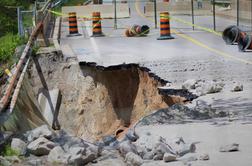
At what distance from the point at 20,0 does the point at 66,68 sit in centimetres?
1944

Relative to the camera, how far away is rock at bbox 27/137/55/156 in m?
8.36

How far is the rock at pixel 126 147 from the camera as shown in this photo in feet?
26.8

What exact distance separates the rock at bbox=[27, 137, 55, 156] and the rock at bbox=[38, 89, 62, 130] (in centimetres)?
834

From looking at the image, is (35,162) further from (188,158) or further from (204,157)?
(204,157)

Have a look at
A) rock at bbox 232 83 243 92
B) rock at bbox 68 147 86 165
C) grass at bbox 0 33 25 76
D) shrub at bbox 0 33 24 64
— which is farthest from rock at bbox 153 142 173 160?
shrub at bbox 0 33 24 64

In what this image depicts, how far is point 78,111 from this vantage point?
56.5 feet

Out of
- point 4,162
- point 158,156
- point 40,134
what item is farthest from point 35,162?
point 158,156

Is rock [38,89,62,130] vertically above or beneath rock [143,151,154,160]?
beneath

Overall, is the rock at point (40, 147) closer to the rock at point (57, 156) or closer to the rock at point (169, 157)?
the rock at point (57, 156)

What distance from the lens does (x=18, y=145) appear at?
8.60 m

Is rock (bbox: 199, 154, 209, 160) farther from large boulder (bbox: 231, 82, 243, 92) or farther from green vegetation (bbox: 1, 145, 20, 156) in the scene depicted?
large boulder (bbox: 231, 82, 243, 92)

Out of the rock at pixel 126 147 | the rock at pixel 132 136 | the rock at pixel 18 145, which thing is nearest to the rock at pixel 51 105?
the rock at pixel 132 136

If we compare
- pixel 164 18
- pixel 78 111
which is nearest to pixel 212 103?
pixel 78 111

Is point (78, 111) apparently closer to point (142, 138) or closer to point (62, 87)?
point (62, 87)
